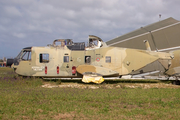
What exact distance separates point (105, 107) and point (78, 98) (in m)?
1.75

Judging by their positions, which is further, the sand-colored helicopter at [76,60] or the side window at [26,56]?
the side window at [26,56]

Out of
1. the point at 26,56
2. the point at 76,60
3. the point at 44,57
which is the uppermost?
the point at 26,56

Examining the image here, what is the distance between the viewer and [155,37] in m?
28.8

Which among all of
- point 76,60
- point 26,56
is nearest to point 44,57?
point 26,56

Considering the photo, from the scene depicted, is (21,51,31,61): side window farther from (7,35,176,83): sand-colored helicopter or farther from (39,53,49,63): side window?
(39,53,49,63): side window

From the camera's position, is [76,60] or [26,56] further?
[26,56]

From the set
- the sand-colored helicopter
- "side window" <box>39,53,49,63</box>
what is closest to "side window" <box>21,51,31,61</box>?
the sand-colored helicopter

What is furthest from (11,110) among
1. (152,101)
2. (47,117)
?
(152,101)

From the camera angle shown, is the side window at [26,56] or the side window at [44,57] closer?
the side window at [44,57]

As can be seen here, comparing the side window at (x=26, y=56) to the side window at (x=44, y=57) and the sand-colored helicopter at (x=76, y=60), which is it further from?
the side window at (x=44, y=57)

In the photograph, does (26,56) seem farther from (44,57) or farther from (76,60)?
(76,60)

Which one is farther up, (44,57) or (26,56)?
(26,56)

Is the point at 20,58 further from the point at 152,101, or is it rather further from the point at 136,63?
the point at 152,101

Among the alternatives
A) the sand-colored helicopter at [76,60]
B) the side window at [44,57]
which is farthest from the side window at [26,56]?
the side window at [44,57]
